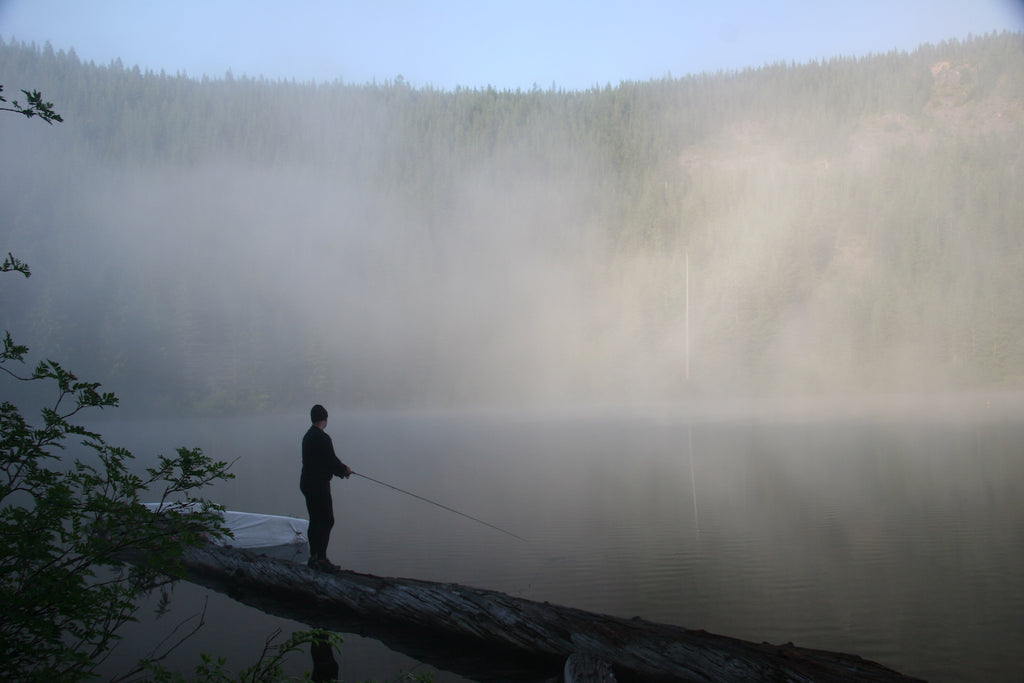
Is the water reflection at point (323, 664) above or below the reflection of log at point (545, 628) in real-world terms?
below

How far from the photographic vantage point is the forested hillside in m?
75.2

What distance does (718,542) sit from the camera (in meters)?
11.5

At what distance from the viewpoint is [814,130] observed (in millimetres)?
117750

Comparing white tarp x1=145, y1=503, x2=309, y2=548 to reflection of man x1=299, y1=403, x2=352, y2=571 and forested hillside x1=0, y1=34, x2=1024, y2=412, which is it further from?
forested hillside x1=0, y1=34, x2=1024, y2=412

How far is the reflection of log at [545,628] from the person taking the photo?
209 inches

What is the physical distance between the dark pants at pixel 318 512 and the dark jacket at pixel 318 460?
0.08m

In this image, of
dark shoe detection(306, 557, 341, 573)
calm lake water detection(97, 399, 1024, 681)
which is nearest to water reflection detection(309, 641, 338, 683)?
calm lake water detection(97, 399, 1024, 681)

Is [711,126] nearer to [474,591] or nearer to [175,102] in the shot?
[175,102]

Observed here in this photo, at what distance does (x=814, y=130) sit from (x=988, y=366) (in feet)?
190

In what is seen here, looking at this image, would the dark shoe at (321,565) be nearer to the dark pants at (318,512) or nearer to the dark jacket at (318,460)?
the dark pants at (318,512)

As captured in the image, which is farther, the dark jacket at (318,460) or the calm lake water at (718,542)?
the dark jacket at (318,460)

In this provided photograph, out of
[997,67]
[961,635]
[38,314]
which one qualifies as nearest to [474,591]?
[961,635]

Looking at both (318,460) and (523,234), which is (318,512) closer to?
(318,460)

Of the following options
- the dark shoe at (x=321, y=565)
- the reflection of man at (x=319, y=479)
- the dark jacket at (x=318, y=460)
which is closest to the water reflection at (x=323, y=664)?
the dark shoe at (x=321, y=565)
